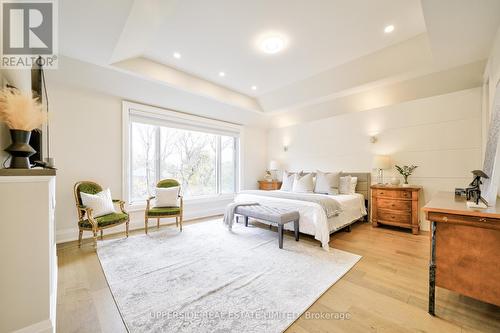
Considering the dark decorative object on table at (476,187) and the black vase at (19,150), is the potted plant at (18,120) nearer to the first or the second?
the black vase at (19,150)

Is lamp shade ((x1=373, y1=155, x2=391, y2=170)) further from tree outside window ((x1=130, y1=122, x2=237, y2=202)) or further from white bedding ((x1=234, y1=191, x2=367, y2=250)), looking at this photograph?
tree outside window ((x1=130, y1=122, x2=237, y2=202))

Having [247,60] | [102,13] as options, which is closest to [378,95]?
[247,60]

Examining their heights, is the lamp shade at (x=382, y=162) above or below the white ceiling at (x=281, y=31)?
below

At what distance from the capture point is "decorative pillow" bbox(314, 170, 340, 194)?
13.8ft

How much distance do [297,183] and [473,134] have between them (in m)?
3.02

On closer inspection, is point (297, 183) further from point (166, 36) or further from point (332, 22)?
point (166, 36)

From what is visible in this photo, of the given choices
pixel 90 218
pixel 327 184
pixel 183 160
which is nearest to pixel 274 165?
pixel 327 184

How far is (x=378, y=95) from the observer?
411 cm

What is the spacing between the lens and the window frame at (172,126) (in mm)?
3807

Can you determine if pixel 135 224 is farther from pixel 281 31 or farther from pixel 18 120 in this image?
pixel 281 31

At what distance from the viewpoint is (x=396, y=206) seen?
372 centimetres

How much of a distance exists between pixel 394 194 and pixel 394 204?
0.18 metres

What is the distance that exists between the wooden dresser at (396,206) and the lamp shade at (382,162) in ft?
1.30

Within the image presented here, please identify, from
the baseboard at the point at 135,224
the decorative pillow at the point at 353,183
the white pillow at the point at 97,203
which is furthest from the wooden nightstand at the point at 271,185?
the white pillow at the point at 97,203
